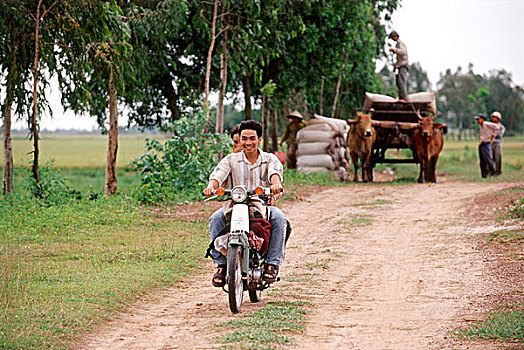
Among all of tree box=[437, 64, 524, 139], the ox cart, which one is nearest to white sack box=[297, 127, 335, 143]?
the ox cart

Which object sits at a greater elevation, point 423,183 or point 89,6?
point 89,6

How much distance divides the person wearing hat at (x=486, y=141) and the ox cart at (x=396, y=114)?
1.49 m

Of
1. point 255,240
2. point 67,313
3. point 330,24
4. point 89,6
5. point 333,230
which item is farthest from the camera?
point 330,24

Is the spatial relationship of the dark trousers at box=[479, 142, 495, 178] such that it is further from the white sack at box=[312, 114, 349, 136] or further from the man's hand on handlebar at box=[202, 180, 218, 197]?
the man's hand on handlebar at box=[202, 180, 218, 197]

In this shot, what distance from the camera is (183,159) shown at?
1522cm

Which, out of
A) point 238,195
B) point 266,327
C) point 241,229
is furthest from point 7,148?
point 266,327

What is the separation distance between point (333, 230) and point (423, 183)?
10458mm

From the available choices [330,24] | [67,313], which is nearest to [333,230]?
[67,313]

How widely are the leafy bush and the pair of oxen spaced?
644 cm

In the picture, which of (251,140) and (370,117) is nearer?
(251,140)

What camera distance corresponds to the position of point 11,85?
1410cm

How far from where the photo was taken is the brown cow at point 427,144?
20.7 meters

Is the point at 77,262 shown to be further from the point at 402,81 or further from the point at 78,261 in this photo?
the point at 402,81

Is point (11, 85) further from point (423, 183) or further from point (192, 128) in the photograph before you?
point (423, 183)
